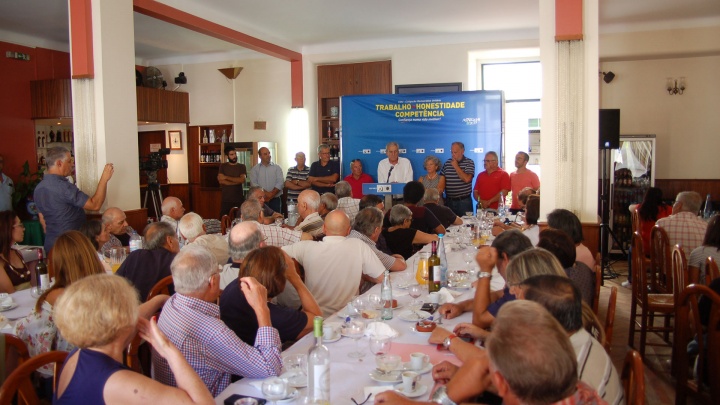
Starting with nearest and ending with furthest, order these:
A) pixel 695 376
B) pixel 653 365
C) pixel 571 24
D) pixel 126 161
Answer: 1. pixel 695 376
2. pixel 653 365
3. pixel 571 24
4. pixel 126 161

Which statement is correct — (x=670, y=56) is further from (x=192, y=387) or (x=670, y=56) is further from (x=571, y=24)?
(x=192, y=387)

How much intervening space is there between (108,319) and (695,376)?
125 inches

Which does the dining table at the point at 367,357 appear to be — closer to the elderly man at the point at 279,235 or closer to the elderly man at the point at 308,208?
the elderly man at the point at 279,235

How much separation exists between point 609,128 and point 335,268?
6.10m

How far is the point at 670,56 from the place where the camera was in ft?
31.3

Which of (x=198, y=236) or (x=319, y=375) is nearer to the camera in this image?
(x=319, y=375)

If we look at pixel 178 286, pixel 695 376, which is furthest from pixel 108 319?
pixel 695 376

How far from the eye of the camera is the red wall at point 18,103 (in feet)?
31.6

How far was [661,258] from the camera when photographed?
4938mm

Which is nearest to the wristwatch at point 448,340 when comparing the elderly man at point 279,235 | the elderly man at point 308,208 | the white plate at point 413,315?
the white plate at point 413,315

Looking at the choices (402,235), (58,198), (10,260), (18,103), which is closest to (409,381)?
(402,235)

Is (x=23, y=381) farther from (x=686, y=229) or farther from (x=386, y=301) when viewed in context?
(x=686, y=229)

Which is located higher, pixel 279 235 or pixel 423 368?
pixel 279 235

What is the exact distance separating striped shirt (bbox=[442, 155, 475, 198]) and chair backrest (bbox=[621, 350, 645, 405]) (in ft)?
23.4
